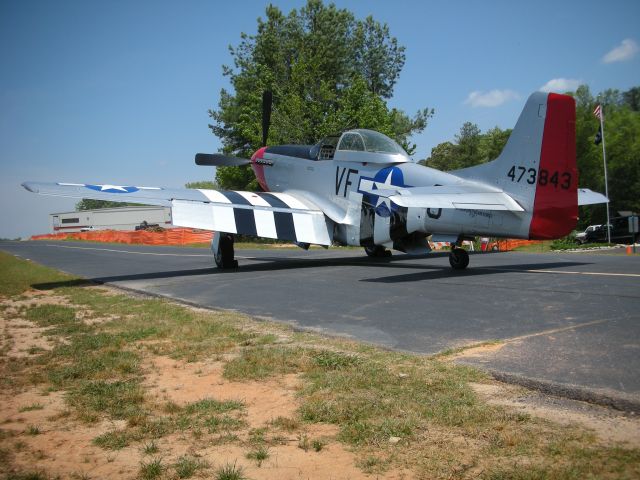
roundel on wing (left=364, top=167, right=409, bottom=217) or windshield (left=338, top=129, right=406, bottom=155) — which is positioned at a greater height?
windshield (left=338, top=129, right=406, bottom=155)

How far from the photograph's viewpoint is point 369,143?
16578mm

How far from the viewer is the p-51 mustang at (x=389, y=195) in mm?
12016

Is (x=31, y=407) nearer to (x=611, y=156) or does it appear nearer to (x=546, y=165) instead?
(x=546, y=165)

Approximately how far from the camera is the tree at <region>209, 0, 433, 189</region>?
54.2m

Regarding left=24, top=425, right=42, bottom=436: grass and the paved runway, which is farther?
the paved runway

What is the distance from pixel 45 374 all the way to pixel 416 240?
36.9ft

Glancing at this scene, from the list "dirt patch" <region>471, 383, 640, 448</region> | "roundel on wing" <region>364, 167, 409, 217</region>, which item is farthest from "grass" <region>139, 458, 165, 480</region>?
"roundel on wing" <region>364, 167, 409, 217</region>

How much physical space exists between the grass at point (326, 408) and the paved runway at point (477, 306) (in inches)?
29.2

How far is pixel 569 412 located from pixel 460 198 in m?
8.63

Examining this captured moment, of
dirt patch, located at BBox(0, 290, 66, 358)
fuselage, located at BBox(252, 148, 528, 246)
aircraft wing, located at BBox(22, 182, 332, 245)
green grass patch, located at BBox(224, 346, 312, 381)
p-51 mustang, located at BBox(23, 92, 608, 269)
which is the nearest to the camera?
green grass patch, located at BBox(224, 346, 312, 381)

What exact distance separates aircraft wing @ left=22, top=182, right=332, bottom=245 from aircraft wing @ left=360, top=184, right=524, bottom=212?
4919mm

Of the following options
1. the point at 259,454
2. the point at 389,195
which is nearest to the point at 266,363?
the point at 259,454

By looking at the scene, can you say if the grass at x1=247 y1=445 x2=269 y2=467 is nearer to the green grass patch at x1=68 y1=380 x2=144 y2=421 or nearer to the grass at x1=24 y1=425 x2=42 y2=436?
the green grass patch at x1=68 y1=380 x2=144 y2=421

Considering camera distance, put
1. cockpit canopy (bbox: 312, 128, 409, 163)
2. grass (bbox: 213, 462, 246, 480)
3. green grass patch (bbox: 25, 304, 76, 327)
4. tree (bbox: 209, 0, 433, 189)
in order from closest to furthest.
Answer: grass (bbox: 213, 462, 246, 480) < green grass patch (bbox: 25, 304, 76, 327) < cockpit canopy (bbox: 312, 128, 409, 163) < tree (bbox: 209, 0, 433, 189)
